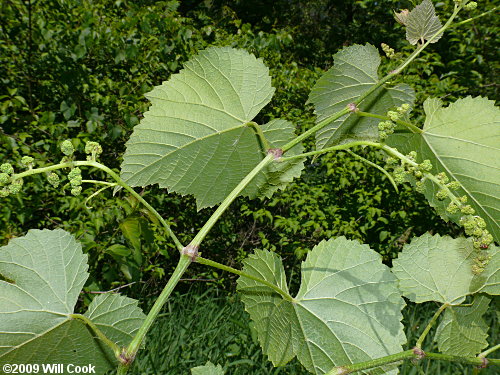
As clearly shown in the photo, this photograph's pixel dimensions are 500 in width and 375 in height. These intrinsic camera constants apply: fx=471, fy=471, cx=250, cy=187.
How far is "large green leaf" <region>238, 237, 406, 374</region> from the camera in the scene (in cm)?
77

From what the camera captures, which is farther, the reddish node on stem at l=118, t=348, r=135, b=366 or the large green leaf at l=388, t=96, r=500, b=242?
the large green leaf at l=388, t=96, r=500, b=242

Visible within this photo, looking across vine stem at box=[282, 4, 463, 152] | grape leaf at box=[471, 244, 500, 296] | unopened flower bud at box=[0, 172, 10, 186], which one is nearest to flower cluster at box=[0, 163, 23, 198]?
unopened flower bud at box=[0, 172, 10, 186]

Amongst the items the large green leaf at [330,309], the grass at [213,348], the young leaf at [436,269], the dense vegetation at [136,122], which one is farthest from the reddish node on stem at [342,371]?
the grass at [213,348]

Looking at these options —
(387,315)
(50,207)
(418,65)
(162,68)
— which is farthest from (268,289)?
(418,65)

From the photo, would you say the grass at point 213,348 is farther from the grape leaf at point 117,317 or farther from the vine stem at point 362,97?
the vine stem at point 362,97

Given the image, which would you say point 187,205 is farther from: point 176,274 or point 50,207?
point 176,274

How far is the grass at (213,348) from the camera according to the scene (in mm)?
2658

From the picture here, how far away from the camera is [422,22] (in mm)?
796

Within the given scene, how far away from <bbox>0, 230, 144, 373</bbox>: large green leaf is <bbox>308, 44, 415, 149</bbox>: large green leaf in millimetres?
484

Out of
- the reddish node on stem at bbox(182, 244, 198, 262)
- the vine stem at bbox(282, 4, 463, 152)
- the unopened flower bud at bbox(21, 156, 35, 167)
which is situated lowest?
the unopened flower bud at bbox(21, 156, 35, 167)

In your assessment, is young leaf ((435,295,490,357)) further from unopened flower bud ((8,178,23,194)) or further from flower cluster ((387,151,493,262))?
unopened flower bud ((8,178,23,194))

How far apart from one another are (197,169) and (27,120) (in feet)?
10.7

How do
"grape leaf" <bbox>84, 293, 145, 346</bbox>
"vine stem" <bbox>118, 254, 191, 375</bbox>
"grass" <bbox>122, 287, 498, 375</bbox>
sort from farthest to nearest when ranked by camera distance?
1. "grass" <bbox>122, 287, 498, 375</bbox>
2. "grape leaf" <bbox>84, 293, 145, 346</bbox>
3. "vine stem" <bbox>118, 254, 191, 375</bbox>

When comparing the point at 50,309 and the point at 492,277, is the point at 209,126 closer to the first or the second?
the point at 50,309
